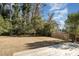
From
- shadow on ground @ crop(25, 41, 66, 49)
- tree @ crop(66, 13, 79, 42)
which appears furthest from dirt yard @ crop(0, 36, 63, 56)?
tree @ crop(66, 13, 79, 42)

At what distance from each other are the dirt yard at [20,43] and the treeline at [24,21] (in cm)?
5

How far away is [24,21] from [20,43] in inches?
8.9

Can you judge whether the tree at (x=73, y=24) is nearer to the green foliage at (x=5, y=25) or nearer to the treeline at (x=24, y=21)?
the treeline at (x=24, y=21)

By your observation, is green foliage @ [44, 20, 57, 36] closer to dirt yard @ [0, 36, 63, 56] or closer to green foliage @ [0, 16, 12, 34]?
dirt yard @ [0, 36, 63, 56]

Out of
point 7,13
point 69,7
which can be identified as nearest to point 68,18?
point 69,7

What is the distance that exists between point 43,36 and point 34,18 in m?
0.20

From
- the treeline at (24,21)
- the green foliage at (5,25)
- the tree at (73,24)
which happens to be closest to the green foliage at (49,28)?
the treeline at (24,21)

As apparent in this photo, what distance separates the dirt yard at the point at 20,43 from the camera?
82.2 inches

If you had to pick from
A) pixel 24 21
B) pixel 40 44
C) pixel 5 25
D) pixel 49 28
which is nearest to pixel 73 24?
pixel 49 28

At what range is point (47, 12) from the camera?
2117mm

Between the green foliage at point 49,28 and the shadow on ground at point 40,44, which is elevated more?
the green foliage at point 49,28

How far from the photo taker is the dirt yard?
2088mm

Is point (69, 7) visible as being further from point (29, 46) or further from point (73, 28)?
point (29, 46)

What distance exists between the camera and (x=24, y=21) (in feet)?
6.98
